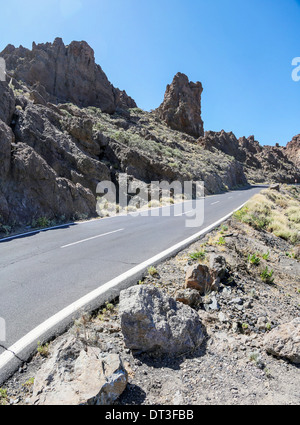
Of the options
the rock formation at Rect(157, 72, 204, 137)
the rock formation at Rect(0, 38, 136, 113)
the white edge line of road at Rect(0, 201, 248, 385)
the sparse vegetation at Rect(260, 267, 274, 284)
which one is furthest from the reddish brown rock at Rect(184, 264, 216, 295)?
the rock formation at Rect(157, 72, 204, 137)

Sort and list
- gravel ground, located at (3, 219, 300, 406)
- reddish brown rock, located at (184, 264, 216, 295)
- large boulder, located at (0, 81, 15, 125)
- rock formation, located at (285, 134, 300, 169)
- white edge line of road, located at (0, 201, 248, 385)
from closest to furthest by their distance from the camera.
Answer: gravel ground, located at (3, 219, 300, 406) → white edge line of road, located at (0, 201, 248, 385) → reddish brown rock, located at (184, 264, 216, 295) → large boulder, located at (0, 81, 15, 125) → rock formation, located at (285, 134, 300, 169)

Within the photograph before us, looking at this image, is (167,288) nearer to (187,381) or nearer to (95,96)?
(187,381)

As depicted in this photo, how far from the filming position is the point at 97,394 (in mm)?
2287

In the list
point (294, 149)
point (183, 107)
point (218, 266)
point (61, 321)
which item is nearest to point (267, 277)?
point (218, 266)

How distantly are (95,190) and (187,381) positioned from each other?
15.8m

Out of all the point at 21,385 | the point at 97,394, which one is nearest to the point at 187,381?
the point at 97,394

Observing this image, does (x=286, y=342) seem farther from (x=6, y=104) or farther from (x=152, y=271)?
(x=6, y=104)

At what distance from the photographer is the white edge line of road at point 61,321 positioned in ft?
9.65

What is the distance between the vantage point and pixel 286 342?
3.35 metres

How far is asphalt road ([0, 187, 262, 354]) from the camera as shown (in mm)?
4041

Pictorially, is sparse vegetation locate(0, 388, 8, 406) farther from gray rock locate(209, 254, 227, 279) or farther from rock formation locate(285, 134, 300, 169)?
rock formation locate(285, 134, 300, 169)

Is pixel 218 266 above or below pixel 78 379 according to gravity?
above

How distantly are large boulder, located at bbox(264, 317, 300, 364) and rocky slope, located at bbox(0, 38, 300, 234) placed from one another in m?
9.99

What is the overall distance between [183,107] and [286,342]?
72.3 meters
